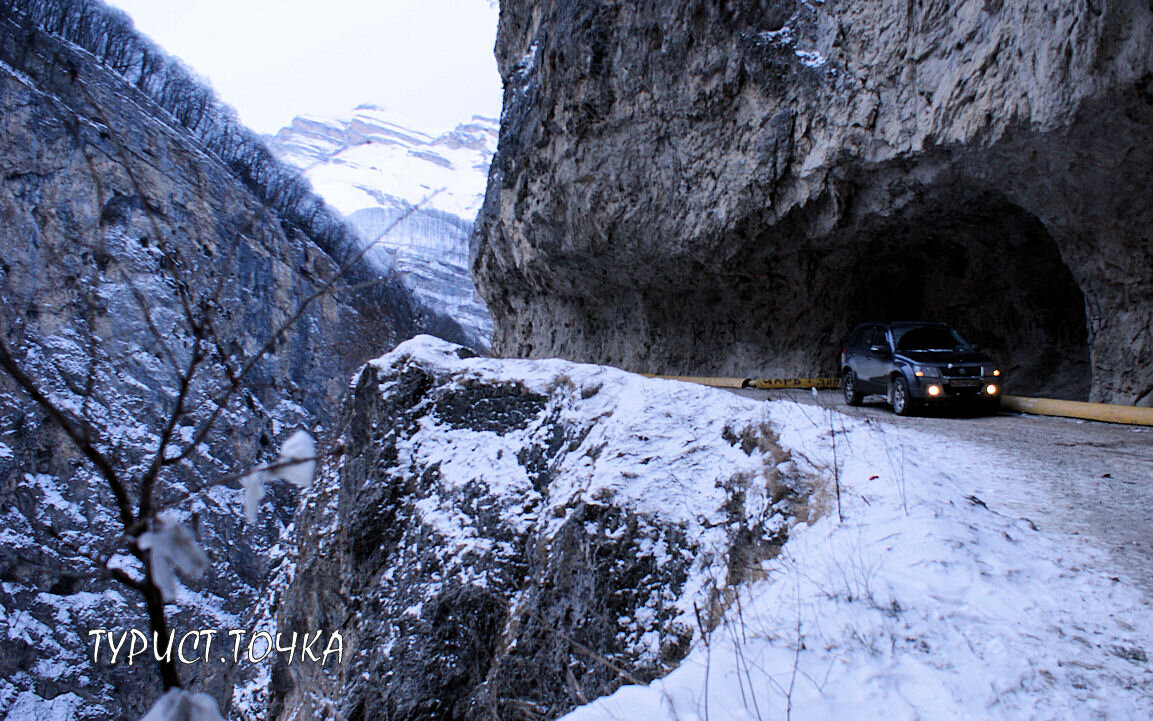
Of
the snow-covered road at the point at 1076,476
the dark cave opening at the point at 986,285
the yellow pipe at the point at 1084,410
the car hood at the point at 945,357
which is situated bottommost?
the snow-covered road at the point at 1076,476

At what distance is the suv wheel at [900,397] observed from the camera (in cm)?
852

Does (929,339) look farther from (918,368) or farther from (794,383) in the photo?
(794,383)

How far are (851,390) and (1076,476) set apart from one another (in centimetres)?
499

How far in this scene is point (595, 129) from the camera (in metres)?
13.1

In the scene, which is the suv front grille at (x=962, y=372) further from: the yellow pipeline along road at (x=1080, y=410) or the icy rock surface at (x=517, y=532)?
the icy rock surface at (x=517, y=532)

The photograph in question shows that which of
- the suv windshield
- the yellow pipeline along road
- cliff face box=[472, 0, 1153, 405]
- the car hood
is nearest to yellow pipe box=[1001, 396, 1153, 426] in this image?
the yellow pipeline along road

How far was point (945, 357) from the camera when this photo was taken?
8562 millimetres

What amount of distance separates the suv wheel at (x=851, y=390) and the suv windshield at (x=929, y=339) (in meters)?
0.93

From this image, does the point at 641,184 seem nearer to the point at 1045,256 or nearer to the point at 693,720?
the point at 1045,256

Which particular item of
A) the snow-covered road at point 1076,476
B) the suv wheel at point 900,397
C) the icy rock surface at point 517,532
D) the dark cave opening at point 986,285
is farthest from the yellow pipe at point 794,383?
the icy rock surface at point 517,532

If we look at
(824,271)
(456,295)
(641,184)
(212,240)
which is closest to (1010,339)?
(824,271)

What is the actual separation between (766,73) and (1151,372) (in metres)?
7.20

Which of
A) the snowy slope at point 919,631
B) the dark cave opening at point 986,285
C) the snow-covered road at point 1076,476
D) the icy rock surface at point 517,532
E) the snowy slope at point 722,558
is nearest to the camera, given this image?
the snowy slope at point 919,631

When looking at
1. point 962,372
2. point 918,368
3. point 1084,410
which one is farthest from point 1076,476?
point 1084,410
